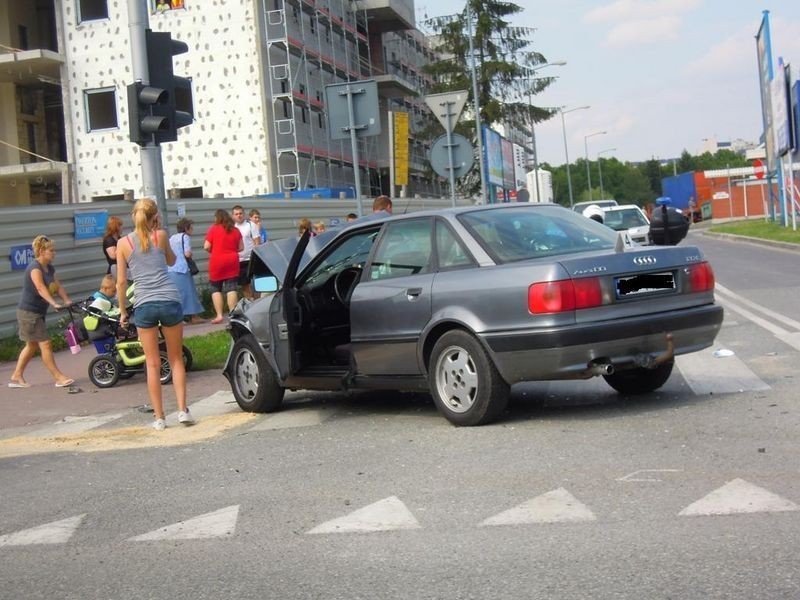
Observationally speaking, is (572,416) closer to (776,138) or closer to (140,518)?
(140,518)

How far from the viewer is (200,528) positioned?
575 cm

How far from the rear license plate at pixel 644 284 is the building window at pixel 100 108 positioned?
38.6 m

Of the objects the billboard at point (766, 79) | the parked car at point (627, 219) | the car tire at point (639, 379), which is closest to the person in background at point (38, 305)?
the car tire at point (639, 379)

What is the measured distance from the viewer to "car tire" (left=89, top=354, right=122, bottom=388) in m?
12.7

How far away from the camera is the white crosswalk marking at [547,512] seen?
5.37 meters

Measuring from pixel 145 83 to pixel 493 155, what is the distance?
105ft

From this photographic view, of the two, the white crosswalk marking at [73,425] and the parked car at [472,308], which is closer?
the parked car at [472,308]

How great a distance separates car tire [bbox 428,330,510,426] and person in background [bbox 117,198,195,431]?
7.63ft

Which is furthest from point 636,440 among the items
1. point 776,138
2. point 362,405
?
point 776,138

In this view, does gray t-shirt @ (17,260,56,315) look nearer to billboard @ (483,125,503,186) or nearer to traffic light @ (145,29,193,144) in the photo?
traffic light @ (145,29,193,144)

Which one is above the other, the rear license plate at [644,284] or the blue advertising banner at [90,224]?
the blue advertising banner at [90,224]

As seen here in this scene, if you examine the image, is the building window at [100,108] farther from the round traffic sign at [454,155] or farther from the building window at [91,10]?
the round traffic sign at [454,155]

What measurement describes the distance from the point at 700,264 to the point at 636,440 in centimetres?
176

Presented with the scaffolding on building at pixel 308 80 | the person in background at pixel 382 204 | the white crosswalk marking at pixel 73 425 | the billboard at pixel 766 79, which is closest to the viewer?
the white crosswalk marking at pixel 73 425
